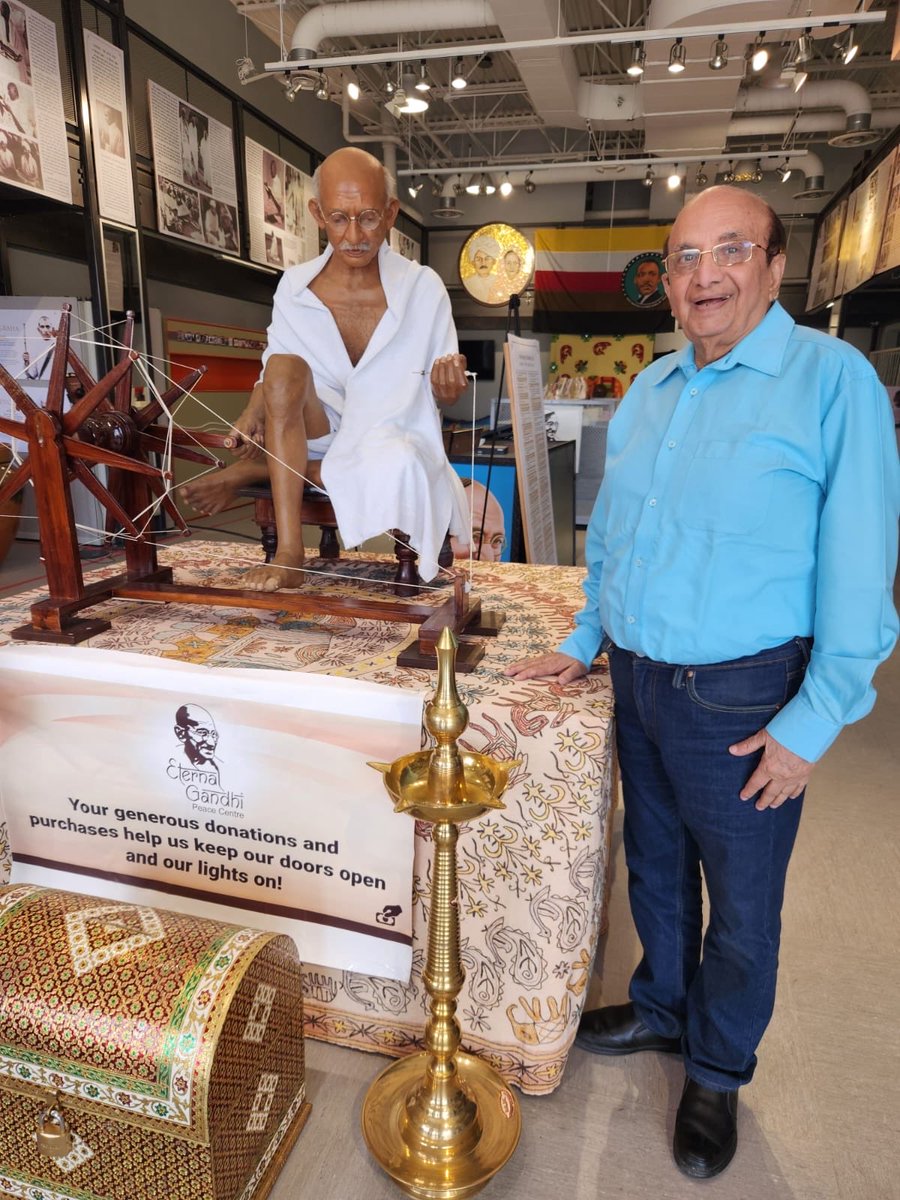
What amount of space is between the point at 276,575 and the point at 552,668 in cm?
62

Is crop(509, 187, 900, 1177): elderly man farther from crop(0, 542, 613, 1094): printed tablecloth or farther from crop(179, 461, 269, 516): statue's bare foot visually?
crop(179, 461, 269, 516): statue's bare foot

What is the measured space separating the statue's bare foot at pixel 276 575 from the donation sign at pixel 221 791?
30cm

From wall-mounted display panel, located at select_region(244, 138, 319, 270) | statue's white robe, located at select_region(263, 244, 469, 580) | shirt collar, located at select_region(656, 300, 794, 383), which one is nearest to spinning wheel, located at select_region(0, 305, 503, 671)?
statue's white robe, located at select_region(263, 244, 469, 580)

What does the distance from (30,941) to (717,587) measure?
3.70 ft

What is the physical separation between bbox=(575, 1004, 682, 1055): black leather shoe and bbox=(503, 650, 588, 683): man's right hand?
2.31 ft

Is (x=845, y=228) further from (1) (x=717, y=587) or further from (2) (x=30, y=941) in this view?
(2) (x=30, y=941)

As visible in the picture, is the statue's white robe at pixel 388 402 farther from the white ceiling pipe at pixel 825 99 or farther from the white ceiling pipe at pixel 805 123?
the white ceiling pipe at pixel 805 123

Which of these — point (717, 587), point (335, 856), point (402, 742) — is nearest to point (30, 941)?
point (335, 856)

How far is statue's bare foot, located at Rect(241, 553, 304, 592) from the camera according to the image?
1.64 metres

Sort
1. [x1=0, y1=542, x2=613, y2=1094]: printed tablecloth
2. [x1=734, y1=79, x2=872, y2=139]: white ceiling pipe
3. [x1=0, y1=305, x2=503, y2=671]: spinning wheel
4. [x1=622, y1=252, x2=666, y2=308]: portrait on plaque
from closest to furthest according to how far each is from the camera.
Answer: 1. [x1=0, y1=542, x2=613, y2=1094]: printed tablecloth
2. [x1=0, y1=305, x2=503, y2=671]: spinning wheel
3. [x1=734, y1=79, x2=872, y2=139]: white ceiling pipe
4. [x1=622, y1=252, x2=666, y2=308]: portrait on plaque

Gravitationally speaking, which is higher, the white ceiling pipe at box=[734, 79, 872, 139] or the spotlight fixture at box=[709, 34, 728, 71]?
the white ceiling pipe at box=[734, 79, 872, 139]

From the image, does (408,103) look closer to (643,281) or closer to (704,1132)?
(643,281)

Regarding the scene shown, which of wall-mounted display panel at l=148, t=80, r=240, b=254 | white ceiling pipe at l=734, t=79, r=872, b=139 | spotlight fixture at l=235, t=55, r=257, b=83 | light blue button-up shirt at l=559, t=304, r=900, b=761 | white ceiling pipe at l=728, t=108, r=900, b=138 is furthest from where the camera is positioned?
white ceiling pipe at l=728, t=108, r=900, b=138

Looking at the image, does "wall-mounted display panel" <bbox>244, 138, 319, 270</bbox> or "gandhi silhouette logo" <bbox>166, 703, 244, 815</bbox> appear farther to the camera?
"wall-mounted display panel" <bbox>244, 138, 319, 270</bbox>
